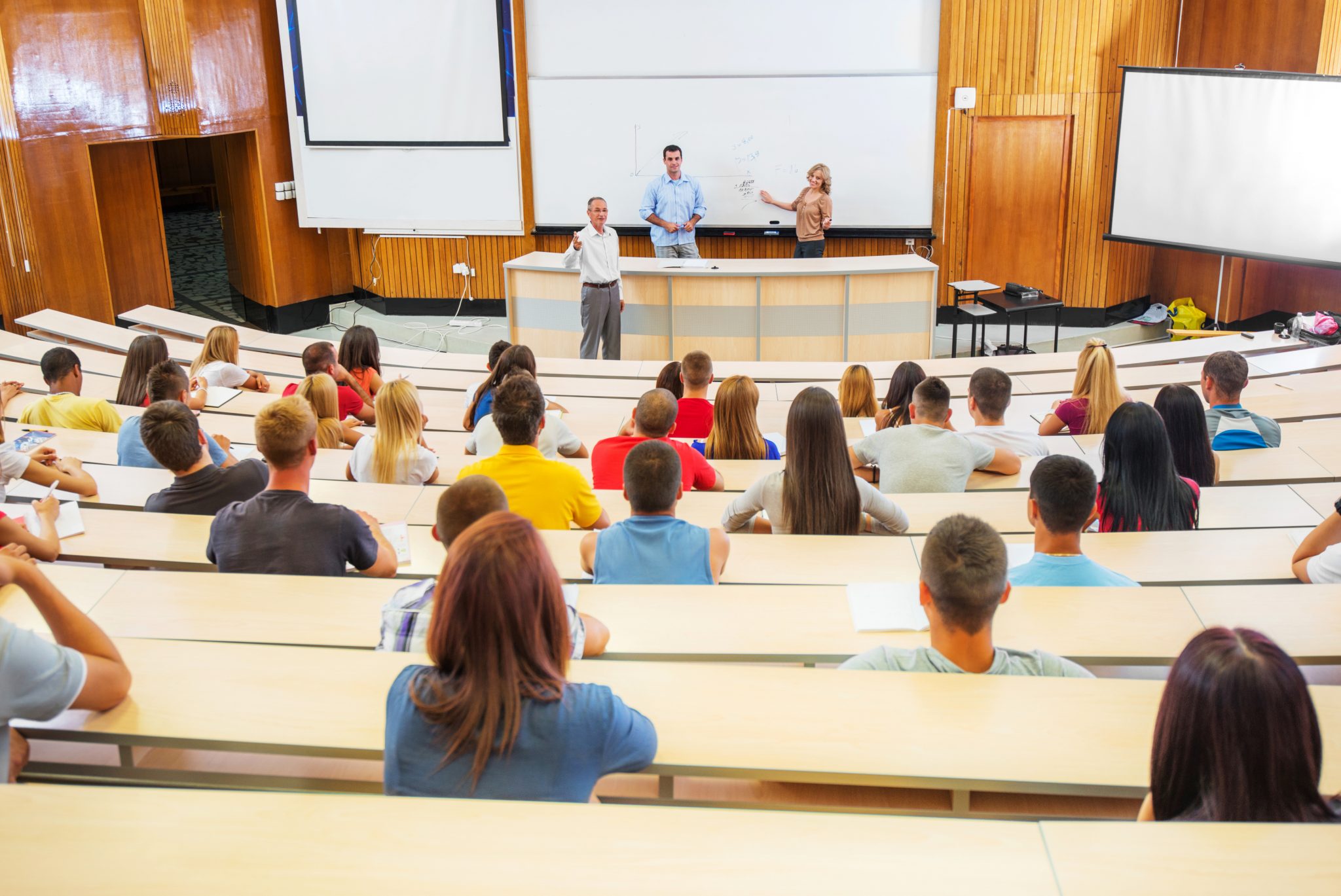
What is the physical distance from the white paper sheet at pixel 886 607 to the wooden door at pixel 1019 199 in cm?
790

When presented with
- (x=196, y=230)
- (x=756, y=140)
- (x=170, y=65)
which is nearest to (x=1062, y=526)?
(x=756, y=140)

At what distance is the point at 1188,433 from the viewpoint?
4.20 metres

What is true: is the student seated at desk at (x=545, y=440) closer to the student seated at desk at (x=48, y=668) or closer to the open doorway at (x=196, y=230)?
the student seated at desk at (x=48, y=668)

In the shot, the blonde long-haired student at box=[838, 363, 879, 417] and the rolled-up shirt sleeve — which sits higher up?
the rolled-up shirt sleeve

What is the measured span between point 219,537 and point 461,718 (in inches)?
63.1

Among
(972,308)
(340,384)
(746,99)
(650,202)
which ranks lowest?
(972,308)

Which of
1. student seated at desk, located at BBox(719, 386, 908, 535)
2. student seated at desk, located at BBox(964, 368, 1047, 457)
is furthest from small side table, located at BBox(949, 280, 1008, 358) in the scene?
student seated at desk, located at BBox(719, 386, 908, 535)

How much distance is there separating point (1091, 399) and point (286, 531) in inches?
139

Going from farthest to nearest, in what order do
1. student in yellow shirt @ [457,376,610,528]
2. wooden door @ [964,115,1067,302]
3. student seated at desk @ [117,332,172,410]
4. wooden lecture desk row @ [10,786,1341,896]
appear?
wooden door @ [964,115,1067,302] < student seated at desk @ [117,332,172,410] < student in yellow shirt @ [457,376,610,528] < wooden lecture desk row @ [10,786,1341,896]

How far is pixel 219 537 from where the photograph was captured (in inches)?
122

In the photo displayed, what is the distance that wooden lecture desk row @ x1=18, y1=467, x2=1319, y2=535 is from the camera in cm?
365

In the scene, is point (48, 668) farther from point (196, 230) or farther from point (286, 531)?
point (196, 230)

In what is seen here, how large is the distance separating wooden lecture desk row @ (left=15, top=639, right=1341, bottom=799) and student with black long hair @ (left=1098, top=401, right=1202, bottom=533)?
1398 millimetres

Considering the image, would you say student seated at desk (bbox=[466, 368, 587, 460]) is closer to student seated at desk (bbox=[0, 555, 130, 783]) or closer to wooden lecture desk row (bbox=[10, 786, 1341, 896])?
student seated at desk (bbox=[0, 555, 130, 783])
